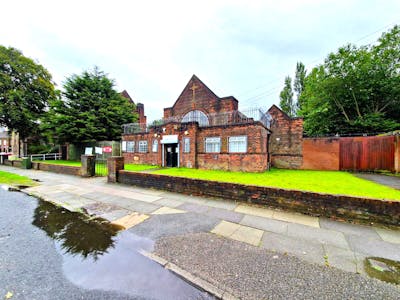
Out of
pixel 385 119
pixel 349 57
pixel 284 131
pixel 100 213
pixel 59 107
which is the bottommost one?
pixel 100 213

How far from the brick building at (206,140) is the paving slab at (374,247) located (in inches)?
289

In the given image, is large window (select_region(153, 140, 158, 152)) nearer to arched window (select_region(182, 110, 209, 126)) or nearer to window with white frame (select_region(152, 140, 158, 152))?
window with white frame (select_region(152, 140, 158, 152))

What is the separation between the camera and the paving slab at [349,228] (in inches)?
147

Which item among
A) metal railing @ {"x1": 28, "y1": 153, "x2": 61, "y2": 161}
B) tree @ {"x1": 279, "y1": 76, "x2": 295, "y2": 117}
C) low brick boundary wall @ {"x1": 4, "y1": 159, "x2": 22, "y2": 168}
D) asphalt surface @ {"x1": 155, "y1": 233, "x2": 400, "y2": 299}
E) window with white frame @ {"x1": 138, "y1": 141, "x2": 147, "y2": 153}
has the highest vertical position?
tree @ {"x1": 279, "y1": 76, "x2": 295, "y2": 117}

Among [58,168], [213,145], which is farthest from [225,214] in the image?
[58,168]

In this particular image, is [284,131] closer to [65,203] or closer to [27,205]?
[65,203]

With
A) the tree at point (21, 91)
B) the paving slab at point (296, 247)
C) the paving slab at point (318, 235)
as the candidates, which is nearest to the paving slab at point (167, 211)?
the paving slab at point (296, 247)

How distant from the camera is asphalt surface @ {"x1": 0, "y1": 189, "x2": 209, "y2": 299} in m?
2.13

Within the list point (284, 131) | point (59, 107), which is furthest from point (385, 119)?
point (59, 107)

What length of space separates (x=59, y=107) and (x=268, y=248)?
23697 millimetres

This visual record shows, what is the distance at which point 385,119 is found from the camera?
59.4 feet

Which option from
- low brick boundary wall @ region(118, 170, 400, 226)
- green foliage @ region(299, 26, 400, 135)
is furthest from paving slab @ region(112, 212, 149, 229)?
green foliage @ region(299, 26, 400, 135)

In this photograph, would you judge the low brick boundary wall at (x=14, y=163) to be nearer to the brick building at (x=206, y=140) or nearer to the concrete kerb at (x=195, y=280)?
the brick building at (x=206, y=140)

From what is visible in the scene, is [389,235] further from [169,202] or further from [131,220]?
[131,220]
